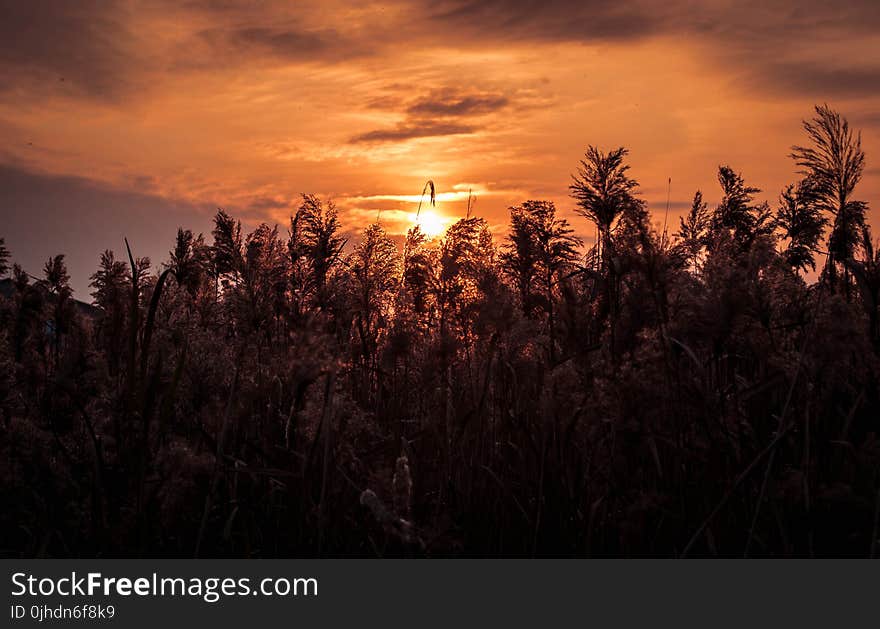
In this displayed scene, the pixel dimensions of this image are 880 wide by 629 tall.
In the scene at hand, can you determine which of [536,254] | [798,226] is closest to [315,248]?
[536,254]

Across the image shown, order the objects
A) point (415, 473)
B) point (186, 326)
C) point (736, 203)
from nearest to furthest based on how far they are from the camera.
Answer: point (415, 473) < point (186, 326) < point (736, 203)

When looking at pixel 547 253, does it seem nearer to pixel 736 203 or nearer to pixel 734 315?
pixel 734 315

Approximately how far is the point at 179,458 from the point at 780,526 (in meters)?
1.85

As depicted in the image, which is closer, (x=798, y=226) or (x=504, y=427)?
(x=504, y=427)

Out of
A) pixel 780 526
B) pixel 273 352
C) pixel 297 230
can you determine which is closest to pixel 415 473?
pixel 780 526

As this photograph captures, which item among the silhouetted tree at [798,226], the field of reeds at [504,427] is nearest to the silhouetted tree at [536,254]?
the field of reeds at [504,427]

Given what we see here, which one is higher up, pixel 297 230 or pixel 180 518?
pixel 297 230

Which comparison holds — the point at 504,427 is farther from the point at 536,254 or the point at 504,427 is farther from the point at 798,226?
the point at 798,226

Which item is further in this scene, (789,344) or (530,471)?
(530,471)

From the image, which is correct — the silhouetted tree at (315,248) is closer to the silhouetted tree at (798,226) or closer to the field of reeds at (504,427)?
the field of reeds at (504,427)

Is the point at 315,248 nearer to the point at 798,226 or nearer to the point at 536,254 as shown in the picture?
the point at 536,254

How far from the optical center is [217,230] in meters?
6.81

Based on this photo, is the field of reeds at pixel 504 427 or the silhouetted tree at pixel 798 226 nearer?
the field of reeds at pixel 504 427

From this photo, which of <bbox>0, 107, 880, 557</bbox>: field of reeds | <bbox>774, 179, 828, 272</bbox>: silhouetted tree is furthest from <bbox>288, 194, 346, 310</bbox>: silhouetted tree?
<bbox>774, 179, 828, 272</bbox>: silhouetted tree
